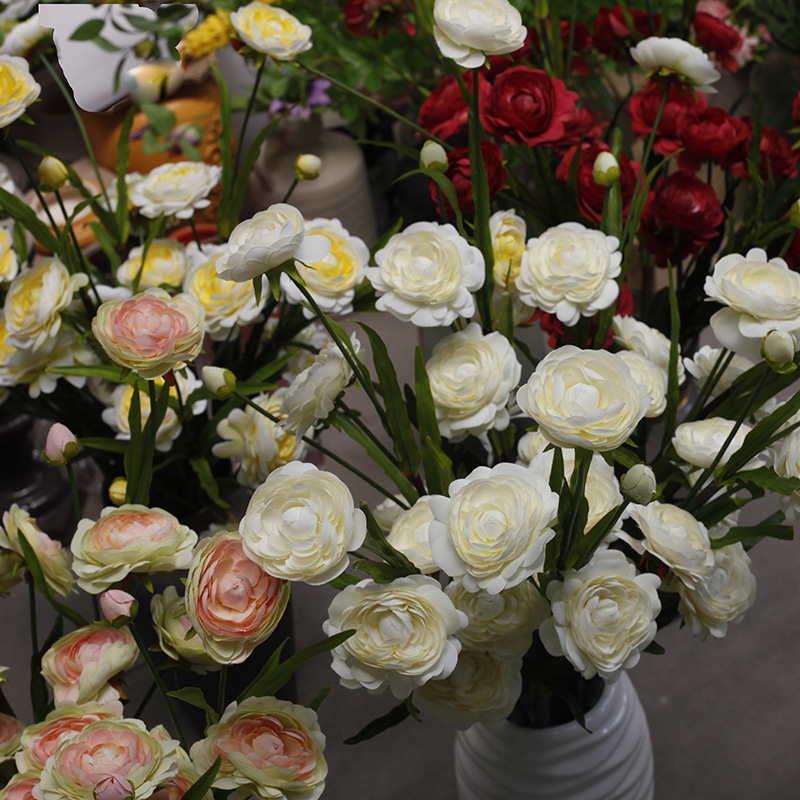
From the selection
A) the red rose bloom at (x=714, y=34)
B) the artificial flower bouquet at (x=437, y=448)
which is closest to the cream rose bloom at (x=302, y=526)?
the artificial flower bouquet at (x=437, y=448)

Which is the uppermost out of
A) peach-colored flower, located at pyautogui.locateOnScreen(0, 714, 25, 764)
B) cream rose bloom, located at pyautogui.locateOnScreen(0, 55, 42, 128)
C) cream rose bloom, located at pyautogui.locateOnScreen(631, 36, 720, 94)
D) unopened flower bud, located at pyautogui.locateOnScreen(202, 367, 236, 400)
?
cream rose bloom, located at pyautogui.locateOnScreen(631, 36, 720, 94)

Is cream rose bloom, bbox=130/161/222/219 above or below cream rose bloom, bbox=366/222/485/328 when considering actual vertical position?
below

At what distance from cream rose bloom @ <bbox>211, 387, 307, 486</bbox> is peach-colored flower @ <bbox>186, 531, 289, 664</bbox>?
15 centimetres

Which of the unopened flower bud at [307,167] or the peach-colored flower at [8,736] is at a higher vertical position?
the unopened flower bud at [307,167]


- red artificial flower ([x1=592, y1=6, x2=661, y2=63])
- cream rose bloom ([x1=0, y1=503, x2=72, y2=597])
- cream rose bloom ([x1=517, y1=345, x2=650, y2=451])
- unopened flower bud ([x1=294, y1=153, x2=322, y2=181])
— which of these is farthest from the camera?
red artificial flower ([x1=592, y1=6, x2=661, y2=63])

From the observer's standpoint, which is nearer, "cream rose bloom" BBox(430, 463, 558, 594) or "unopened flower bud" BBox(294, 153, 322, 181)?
"cream rose bloom" BBox(430, 463, 558, 594)

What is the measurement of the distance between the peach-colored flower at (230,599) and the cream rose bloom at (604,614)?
0.10 metres

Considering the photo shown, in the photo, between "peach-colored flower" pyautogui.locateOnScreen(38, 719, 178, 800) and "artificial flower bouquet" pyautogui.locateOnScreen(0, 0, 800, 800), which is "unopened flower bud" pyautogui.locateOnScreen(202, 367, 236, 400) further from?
"peach-colored flower" pyautogui.locateOnScreen(38, 719, 178, 800)

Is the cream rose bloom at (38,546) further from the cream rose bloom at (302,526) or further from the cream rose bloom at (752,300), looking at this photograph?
the cream rose bloom at (752,300)

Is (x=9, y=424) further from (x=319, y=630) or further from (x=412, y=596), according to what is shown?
(x=412, y=596)

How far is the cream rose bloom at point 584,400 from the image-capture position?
0.26 m

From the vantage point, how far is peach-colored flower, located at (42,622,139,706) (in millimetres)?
330

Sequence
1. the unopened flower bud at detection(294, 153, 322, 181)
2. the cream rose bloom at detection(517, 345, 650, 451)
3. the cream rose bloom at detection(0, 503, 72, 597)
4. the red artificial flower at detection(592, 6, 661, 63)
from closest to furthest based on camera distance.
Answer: the cream rose bloom at detection(517, 345, 650, 451) < the cream rose bloom at detection(0, 503, 72, 597) < the unopened flower bud at detection(294, 153, 322, 181) < the red artificial flower at detection(592, 6, 661, 63)

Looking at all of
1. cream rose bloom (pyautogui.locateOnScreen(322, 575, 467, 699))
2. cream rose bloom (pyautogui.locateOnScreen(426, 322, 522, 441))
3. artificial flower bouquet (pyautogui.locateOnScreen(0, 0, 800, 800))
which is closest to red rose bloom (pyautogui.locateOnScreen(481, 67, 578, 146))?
artificial flower bouquet (pyautogui.locateOnScreen(0, 0, 800, 800))
